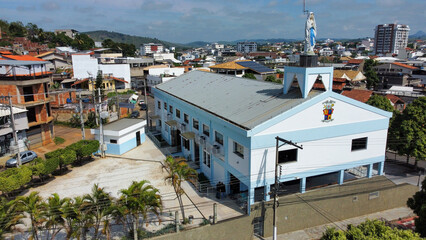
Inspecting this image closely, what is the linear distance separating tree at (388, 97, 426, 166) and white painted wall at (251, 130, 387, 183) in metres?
5.21

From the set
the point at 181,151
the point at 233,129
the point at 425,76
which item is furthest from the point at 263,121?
the point at 425,76

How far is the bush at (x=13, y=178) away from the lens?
849 inches

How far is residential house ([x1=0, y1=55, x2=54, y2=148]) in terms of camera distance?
33.9 metres

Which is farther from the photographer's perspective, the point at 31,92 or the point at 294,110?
the point at 31,92

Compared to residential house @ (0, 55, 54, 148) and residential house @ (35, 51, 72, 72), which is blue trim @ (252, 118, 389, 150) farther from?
residential house @ (35, 51, 72, 72)

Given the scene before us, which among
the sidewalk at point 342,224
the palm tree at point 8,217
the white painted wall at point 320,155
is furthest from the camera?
the sidewalk at point 342,224

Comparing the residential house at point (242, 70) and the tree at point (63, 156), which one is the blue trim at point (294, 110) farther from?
the residential house at point (242, 70)

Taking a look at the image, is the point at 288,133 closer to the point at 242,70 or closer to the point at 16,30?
the point at 242,70

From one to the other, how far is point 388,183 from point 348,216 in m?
4.74

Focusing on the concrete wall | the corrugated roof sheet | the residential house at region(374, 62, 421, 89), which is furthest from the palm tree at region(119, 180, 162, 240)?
the residential house at region(374, 62, 421, 89)

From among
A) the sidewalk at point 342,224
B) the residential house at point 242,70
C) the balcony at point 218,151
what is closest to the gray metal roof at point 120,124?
the balcony at point 218,151

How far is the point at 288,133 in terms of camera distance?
20.1 meters

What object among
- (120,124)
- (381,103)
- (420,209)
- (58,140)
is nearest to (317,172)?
(420,209)

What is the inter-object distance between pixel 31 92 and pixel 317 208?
34.0 metres
